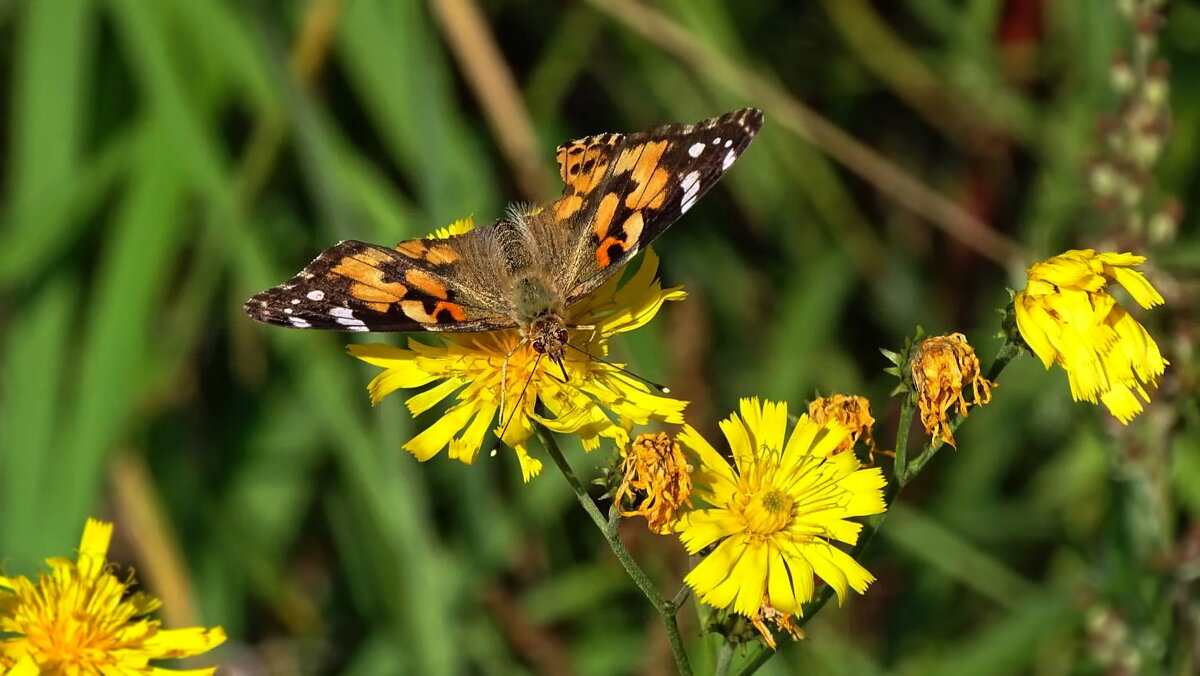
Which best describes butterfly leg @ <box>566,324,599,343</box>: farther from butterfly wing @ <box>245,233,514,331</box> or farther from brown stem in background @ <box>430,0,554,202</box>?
brown stem in background @ <box>430,0,554,202</box>

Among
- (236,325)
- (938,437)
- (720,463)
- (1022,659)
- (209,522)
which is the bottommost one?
(1022,659)

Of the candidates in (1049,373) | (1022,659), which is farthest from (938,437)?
(1049,373)

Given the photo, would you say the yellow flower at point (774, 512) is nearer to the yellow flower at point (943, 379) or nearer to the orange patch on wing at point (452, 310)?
the yellow flower at point (943, 379)

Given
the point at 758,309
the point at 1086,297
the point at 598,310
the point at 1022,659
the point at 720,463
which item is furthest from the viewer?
the point at 758,309

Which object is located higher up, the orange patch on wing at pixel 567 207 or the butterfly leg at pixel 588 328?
the orange patch on wing at pixel 567 207

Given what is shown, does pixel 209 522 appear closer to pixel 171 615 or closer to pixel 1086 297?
pixel 171 615

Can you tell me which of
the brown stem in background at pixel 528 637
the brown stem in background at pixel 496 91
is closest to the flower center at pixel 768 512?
the brown stem in background at pixel 528 637

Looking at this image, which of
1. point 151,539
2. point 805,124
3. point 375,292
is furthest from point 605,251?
point 151,539
